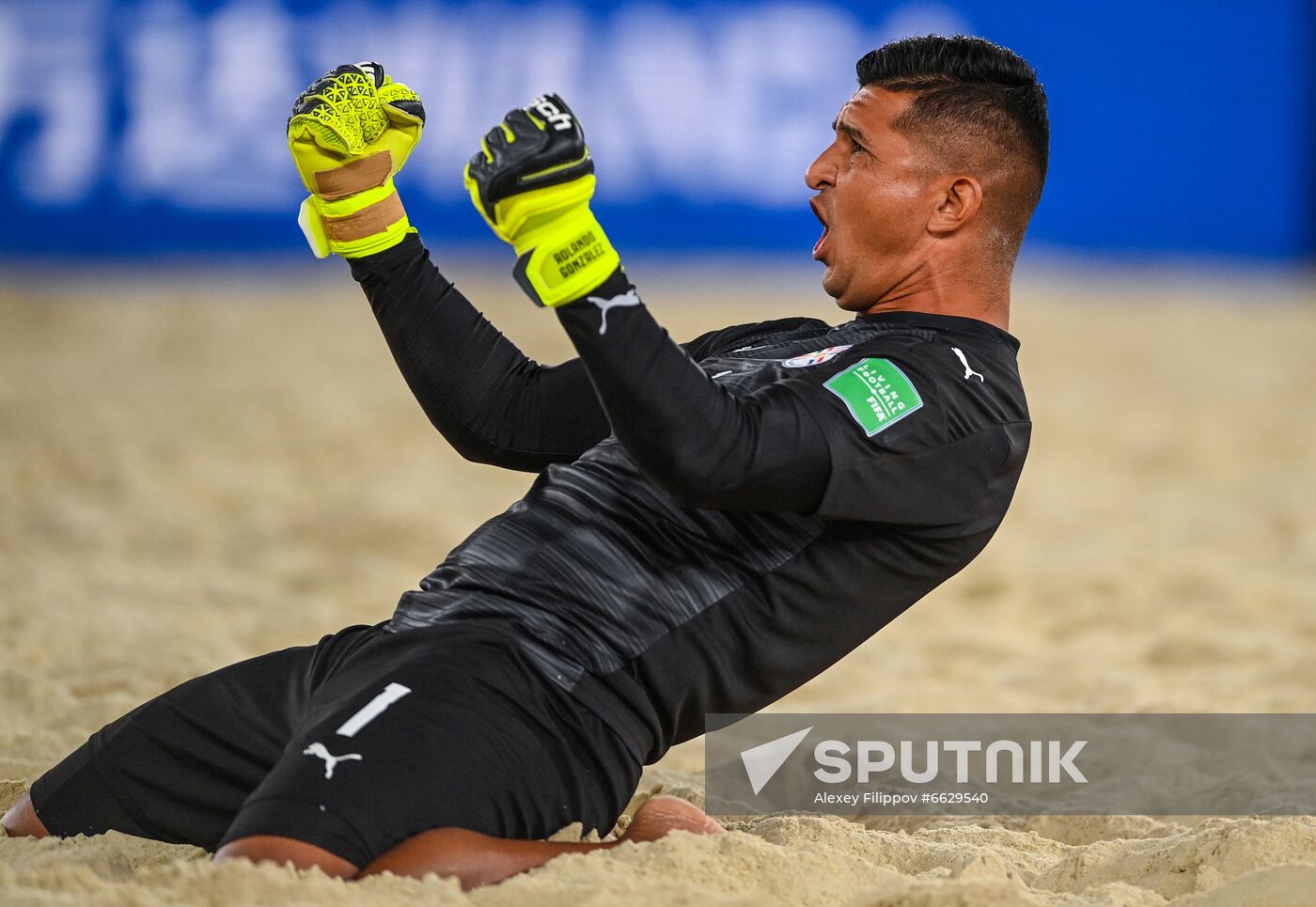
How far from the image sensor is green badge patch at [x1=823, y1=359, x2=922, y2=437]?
6.56ft

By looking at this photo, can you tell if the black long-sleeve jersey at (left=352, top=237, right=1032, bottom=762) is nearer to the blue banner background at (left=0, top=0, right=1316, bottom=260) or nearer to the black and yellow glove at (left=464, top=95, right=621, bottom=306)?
the black and yellow glove at (left=464, top=95, right=621, bottom=306)

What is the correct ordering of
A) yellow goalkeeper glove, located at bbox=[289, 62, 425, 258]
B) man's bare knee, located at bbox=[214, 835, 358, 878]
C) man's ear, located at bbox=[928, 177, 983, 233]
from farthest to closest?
1. yellow goalkeeper glove, located at bbox=[289, 62, 425, 258]
2. man's ear, located at bbox=[928, 177, 983, 233]
3. man's bare knee, located at bbox=[214, 835, 358, 878]

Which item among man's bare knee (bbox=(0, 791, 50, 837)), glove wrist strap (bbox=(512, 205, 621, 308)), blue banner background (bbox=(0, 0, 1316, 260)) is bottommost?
man's bare knee (bbox=(0, 791, 50, 837))

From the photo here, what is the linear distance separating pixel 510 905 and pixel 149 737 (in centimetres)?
76

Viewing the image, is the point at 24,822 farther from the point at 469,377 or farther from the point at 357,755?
the point at 469,377

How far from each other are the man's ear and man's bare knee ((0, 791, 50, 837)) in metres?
1.67

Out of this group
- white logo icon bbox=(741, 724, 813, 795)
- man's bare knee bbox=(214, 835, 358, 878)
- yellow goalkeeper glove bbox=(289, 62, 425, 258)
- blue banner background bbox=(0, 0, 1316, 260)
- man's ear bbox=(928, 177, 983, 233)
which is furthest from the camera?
blue banner background bbox=(0, 0, 1316, 260)

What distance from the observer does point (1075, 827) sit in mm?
2822

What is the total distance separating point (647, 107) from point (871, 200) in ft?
19.4

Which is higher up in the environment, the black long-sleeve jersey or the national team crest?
the national team crest

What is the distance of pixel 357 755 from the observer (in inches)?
77.2

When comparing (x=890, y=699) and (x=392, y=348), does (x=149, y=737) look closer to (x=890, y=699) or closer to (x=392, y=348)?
(x=392, y=348)

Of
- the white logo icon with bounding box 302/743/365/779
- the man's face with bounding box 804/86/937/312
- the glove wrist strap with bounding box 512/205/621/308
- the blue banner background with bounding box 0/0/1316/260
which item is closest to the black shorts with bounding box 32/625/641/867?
the white logo icon with bounding box 302/743/365/779

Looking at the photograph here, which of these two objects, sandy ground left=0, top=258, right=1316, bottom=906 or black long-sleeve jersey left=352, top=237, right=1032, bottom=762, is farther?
sandy ground left=0, top=258, right=1316, bottom=906
